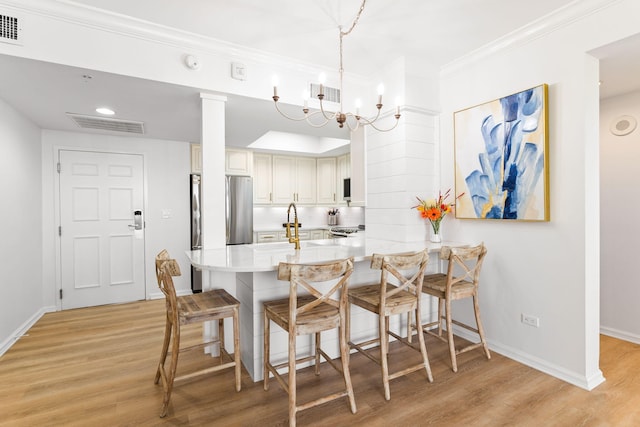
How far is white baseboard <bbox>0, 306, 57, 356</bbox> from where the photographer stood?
2941 mm

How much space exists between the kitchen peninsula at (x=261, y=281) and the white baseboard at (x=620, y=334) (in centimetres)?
196

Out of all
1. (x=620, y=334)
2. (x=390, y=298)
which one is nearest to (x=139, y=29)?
(x=390, y=298)

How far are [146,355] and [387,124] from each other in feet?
10.6

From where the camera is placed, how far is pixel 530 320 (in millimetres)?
2590

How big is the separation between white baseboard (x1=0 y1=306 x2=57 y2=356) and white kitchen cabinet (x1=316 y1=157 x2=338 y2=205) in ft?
14.3

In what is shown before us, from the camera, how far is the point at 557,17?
7.70 ft

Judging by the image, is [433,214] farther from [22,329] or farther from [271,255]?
[22,329]

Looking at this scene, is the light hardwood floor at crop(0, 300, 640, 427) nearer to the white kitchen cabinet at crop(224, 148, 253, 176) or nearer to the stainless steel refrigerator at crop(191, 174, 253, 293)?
the stainless steel refrigerator at crop(191, 174, 253, 293)

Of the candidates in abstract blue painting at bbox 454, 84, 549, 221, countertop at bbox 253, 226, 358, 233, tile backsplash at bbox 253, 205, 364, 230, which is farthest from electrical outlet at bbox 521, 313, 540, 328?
tile backsplash at bbox 253, 205, 364, 230

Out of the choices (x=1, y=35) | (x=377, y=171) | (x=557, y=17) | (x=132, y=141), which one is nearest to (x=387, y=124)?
(x=377, y=171)

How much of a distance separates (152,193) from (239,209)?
49.6 inches

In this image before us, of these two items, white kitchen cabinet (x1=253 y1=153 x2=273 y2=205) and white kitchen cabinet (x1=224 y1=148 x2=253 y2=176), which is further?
white kitchen cabinet (x1=253 y1=153 x2=273 y2=205)

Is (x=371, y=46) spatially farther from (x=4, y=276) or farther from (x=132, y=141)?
(x=4, y=276)

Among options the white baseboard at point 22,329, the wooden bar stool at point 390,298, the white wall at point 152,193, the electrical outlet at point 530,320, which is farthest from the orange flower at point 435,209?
the white baseboard at point 22,329
